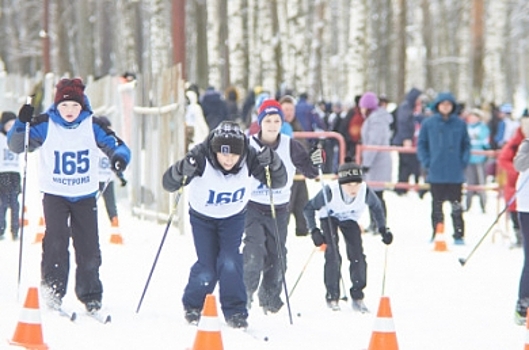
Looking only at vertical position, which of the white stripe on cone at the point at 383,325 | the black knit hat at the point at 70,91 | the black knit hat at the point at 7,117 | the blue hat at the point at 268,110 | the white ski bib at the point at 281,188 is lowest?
the white stripe on cone at the point at 383,325

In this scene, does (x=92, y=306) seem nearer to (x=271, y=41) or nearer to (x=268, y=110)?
(x=268, y=110)

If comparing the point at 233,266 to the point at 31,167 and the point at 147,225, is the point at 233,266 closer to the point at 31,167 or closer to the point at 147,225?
the point at 147,225

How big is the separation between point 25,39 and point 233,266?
49781 mm

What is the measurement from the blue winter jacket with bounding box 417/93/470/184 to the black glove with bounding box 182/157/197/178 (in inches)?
268

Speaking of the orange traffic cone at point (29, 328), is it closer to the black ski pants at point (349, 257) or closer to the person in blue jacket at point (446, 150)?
the black ski pants at point (349, 257)

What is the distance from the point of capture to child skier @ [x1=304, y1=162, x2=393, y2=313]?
9.58 m

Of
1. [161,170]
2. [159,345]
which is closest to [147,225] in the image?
[161,170]

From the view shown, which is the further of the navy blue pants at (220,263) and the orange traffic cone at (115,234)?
the orange traffic cone at (115,234)

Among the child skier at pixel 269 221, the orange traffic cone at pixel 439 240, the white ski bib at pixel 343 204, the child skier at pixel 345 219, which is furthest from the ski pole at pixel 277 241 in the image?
the orange traffic cone at pixel 439 240

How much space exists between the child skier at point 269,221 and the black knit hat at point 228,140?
4.10ft

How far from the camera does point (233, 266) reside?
818 cm

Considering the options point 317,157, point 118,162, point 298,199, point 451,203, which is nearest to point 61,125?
point 118,162

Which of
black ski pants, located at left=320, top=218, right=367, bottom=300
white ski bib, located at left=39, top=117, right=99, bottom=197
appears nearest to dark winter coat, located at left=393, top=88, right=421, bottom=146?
black ski pants, located at left=320, top=218, right=367, bottom=300

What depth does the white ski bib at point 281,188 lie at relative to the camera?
9.19m
